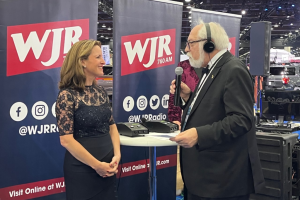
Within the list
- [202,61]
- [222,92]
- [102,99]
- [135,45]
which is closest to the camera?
[222,92]

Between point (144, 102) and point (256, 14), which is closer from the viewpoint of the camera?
point (144, 102)

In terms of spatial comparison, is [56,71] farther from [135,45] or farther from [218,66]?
[218,66]

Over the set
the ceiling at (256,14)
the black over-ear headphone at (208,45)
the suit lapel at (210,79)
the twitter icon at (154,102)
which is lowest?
the twitter icon at (154,102)

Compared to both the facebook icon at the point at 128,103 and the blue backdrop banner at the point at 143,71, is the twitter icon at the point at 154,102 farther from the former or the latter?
the facebook icon at the point at 128,103

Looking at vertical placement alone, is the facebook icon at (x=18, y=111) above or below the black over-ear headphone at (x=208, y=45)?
below

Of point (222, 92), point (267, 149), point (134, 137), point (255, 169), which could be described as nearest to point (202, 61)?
point (222, 92)

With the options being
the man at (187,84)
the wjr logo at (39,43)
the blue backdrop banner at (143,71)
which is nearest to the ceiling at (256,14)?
the blue backdrop banner at (143,71)

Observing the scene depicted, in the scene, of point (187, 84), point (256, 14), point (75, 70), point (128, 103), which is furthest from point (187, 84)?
point (256, 14)

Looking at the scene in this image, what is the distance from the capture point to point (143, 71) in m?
3.00

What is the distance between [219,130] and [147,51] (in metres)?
1.78

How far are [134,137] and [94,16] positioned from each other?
1.19 meters

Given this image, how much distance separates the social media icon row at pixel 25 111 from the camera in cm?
225

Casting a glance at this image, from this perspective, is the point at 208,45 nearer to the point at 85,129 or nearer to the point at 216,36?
the point at 216,36

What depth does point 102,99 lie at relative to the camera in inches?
75.9
